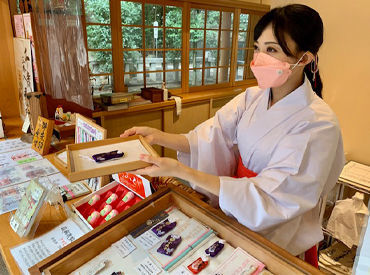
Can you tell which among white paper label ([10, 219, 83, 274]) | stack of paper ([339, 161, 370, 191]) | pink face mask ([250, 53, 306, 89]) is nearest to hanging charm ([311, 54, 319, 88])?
pink face mask ([250, 53, 306, 89])

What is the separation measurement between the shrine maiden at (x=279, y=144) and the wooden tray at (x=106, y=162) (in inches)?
3.2

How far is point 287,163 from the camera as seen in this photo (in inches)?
41.3

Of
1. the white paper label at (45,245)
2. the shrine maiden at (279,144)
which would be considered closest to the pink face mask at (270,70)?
the shrine maiden at (279,144)

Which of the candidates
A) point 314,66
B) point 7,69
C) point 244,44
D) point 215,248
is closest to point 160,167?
point 215,248

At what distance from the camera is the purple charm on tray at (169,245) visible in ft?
3.02

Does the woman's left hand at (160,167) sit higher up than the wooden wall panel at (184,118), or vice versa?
the woman's left hand at (160,167)

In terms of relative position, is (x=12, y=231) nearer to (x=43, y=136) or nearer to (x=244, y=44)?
(x=43, y=136)

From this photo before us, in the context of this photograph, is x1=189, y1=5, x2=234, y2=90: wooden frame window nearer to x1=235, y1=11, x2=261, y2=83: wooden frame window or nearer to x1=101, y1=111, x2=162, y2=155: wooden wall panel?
x1=235, y1=11, x2=261, y2=83: wooden frame window

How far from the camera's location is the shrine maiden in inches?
40.3

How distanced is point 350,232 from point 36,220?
7.43 feet

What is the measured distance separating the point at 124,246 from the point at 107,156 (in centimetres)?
34

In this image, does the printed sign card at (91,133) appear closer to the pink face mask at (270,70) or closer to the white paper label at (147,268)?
the white paper label at (147,268)

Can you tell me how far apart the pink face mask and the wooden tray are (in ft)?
1.83

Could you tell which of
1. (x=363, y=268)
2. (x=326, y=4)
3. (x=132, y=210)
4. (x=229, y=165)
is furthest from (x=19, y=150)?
(x=326, y=4)
